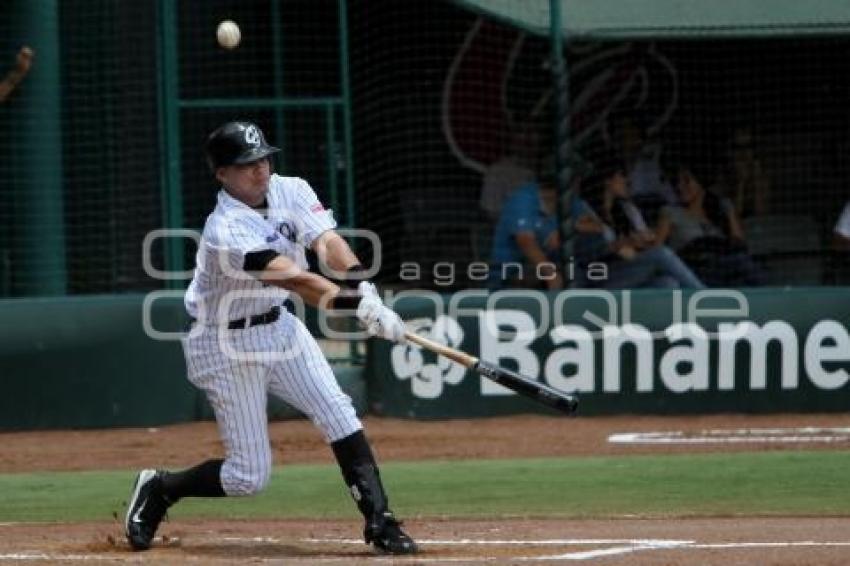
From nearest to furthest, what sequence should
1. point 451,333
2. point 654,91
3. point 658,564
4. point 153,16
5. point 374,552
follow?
point 658,564 → point 374,552 → point 451,333 → point 153,16 → point 654,91

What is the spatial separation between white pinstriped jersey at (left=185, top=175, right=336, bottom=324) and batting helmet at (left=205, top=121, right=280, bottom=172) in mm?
169

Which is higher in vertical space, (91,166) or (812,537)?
(91,166)

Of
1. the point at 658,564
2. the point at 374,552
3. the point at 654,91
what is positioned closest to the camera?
the point at 658,564

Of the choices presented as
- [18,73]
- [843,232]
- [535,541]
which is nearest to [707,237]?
[843,232]

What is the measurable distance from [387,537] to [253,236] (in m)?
1.22

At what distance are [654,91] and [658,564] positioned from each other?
28.4 feet

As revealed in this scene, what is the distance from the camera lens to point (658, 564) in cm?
692

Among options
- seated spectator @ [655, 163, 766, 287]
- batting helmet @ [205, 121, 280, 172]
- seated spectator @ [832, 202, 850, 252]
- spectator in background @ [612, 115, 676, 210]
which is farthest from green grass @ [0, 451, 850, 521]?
spectator in background @ [612, 115, 676, 210]

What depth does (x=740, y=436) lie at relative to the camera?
12062 millimetres

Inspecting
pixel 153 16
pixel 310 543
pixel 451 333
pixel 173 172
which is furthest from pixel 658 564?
pixel 153 16

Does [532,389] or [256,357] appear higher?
[256,357]

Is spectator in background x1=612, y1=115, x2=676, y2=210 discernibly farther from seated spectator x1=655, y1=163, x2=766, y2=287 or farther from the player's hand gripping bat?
the player's hand gripping bat

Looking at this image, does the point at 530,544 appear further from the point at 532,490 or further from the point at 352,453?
the point at 532,490

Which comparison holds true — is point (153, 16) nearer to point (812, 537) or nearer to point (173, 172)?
point (173, 172)
